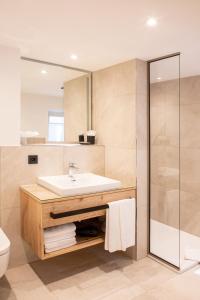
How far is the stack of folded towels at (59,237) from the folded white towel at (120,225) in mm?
342

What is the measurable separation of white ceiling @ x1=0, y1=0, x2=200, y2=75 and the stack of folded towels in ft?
5.43

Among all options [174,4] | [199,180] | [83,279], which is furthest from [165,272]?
[174,4]

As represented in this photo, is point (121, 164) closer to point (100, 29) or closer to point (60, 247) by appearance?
point (60, 247)

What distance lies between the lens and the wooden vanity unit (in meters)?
2.12

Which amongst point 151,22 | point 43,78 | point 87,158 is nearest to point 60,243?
point 87,158

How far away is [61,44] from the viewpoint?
2338 millimetres

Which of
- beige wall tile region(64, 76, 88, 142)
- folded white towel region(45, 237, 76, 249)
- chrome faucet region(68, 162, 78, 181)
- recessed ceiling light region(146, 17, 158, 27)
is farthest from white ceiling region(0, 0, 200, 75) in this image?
folded white towel region(45, 237, 76, 249)

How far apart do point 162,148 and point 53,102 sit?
1354mm

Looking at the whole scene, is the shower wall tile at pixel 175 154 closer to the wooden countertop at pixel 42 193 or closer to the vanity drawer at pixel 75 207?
the wooden countertop at pixel 42 193

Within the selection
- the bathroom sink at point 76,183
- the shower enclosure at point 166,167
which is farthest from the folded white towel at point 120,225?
the shower enclosure at point 166,167

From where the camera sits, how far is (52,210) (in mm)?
2131

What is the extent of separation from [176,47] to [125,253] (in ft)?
7.32

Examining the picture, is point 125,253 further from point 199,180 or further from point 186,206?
point 199,180

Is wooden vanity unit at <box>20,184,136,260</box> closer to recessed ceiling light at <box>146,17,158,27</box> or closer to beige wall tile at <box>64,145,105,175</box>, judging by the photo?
beige wall tile at <box>64,145,105,175</box>
